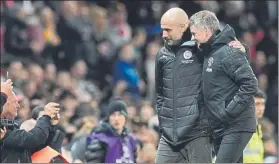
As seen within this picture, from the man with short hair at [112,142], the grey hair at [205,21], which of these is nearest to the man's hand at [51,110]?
the grey hair at [205,21]

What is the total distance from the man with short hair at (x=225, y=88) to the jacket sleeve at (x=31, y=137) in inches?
63.6

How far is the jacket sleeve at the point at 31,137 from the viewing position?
34.4 feet

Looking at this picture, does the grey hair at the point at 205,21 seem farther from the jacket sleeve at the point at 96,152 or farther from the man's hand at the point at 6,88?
the jacket sleeve at the point at 96,152

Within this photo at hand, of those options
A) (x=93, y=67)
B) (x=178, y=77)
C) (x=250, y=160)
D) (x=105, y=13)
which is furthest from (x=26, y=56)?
(x=178, y=77)

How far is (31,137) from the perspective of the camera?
10609mm

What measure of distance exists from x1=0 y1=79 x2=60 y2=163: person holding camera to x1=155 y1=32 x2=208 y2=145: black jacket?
3.77 feet

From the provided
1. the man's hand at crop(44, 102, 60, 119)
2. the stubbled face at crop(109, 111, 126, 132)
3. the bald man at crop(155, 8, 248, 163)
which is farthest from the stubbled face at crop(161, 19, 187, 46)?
the stubbled face at crop(109, 111, 126, 132)

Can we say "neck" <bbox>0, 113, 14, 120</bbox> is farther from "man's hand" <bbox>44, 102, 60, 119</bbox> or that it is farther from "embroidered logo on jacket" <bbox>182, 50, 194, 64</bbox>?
"embroidered logo on jacket" <bbox>182, 50, 194, 64</bbox>

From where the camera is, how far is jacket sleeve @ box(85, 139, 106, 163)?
1267 cm

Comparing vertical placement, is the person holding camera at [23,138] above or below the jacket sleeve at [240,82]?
below

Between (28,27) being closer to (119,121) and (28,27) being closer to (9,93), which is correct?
(119,121)

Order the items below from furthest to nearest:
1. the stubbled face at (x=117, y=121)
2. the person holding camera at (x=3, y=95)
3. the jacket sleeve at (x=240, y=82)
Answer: the stubbled face at (x=117, y=121) → the jacket sleeve at (x=240, y=82) → the person holding camera at (x=3, y=95)

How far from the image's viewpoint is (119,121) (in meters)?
12.8

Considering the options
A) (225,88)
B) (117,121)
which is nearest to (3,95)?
(225,88)
